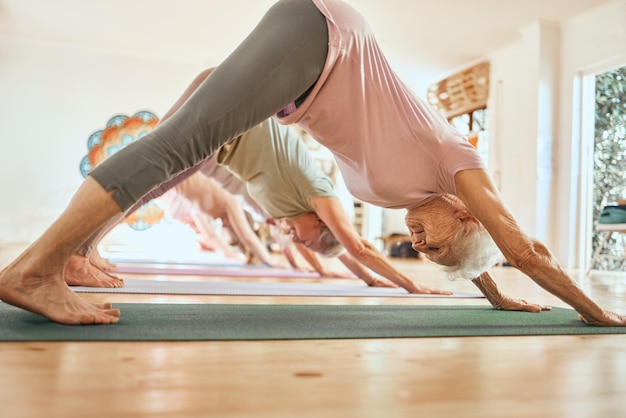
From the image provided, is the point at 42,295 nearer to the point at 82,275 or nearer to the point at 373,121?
the point at 373,121

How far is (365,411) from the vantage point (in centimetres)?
72

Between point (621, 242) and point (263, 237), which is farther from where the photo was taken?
point (263, 237)

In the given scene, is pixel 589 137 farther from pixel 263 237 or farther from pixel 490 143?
pixel 263 237

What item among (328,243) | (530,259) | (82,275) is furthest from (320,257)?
(530,259)

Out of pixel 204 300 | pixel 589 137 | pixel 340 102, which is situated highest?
pixel 589 137

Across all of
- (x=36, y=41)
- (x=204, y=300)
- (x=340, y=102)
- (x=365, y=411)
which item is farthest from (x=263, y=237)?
(x=365, y=411)

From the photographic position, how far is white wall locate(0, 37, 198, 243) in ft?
30.1

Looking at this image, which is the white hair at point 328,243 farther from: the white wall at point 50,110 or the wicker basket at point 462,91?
the white wall at point 50,110

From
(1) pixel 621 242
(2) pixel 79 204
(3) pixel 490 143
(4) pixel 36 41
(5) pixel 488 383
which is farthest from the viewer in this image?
(4) pixel 36 41

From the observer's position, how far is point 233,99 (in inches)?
51.3

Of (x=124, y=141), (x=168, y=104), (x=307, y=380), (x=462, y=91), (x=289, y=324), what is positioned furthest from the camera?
(x=168, y=104)

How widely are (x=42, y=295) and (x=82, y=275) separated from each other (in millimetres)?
1015

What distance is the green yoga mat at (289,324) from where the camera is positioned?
46.3 inches

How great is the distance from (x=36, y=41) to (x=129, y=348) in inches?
381
